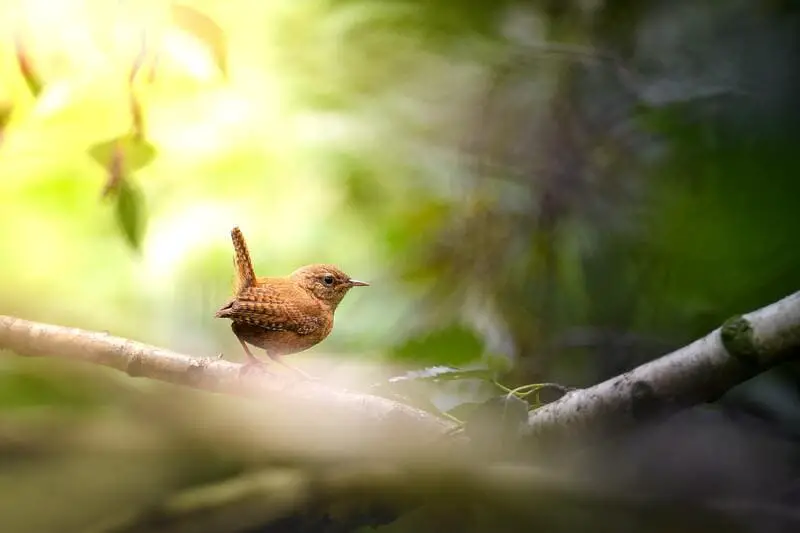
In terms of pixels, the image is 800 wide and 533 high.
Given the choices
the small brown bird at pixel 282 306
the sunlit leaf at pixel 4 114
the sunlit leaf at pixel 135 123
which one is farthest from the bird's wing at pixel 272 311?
the sunlit leaf at pixel 4 114

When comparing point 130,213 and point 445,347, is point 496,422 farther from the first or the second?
point 130,213

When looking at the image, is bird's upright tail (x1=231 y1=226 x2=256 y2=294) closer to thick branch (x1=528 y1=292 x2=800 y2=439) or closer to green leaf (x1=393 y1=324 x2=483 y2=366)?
green leaf (x1=393 y1=324 x2=483 y2=366)

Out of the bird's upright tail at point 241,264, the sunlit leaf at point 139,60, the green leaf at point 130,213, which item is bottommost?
the bird's upright tail at point 241,264

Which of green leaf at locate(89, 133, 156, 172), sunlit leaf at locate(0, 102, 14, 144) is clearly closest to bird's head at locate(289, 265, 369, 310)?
green leaf at locate(89, 133, 156, 172)

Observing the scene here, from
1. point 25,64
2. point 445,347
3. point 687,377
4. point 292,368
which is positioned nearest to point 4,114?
point 25,64

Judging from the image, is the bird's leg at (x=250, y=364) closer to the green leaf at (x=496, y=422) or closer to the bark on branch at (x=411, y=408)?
the bark on branch at (x=411, y=408)

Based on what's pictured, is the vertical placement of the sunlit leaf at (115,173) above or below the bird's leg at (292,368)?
above
